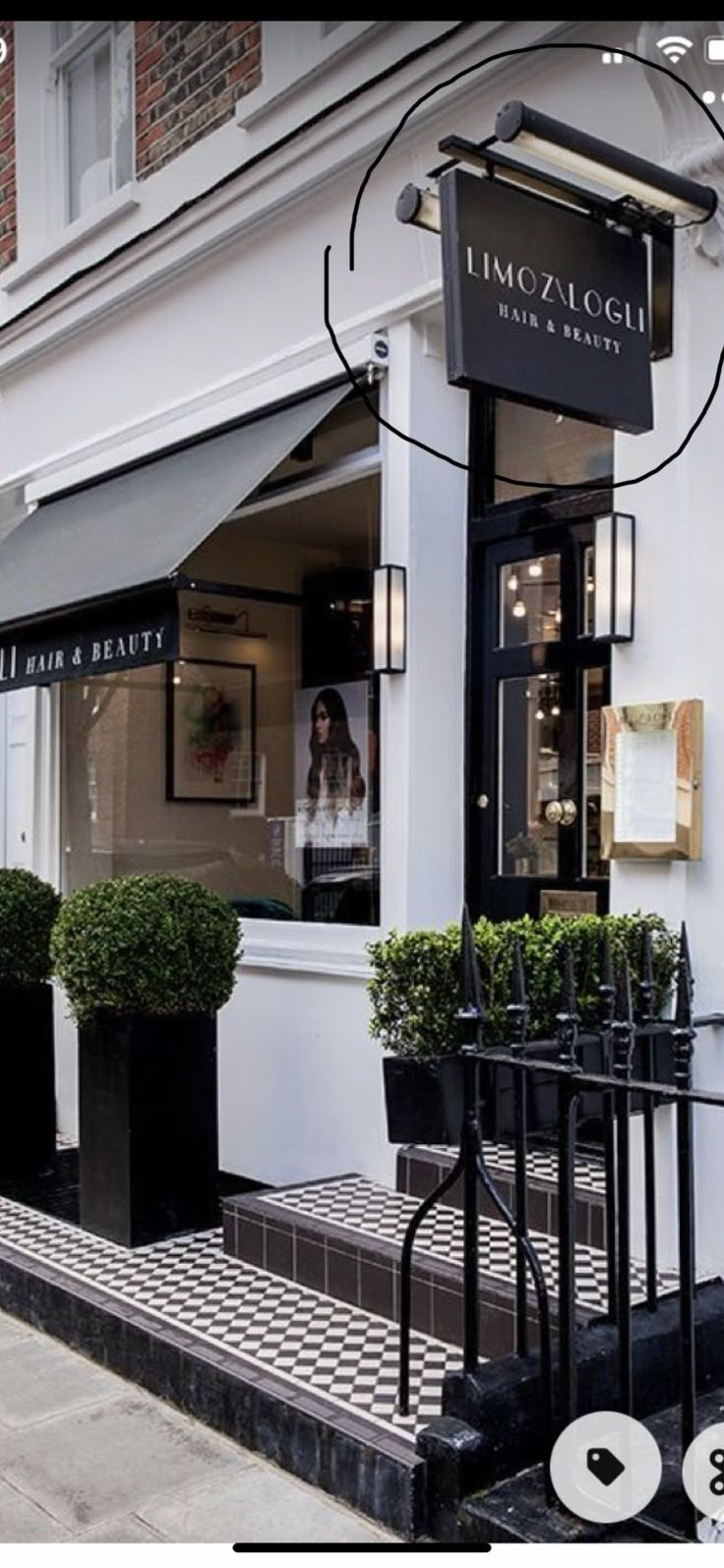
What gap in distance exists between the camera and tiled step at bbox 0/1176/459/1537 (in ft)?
10.1

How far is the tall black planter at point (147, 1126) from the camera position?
4.57 meters

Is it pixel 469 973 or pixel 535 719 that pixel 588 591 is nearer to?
pixel 535 719

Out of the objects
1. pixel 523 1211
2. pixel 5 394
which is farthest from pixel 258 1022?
pixel 5 394

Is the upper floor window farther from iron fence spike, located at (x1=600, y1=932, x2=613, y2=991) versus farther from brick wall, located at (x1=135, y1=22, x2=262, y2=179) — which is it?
iron fence spike, located at (x1=600, y1=932, x2=613, y2=991)

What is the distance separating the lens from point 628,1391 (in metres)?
2.72

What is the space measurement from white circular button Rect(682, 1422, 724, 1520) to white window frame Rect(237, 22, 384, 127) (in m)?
4.70

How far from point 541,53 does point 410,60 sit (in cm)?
57

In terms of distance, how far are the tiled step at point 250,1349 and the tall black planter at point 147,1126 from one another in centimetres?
10

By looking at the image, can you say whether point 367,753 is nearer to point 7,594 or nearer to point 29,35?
point 7,594

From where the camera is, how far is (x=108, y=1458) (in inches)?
132

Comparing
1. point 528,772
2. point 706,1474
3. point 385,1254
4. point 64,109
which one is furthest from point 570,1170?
point 64,109

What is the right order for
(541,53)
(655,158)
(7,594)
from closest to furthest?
(655,158), (541,53), (7,594)

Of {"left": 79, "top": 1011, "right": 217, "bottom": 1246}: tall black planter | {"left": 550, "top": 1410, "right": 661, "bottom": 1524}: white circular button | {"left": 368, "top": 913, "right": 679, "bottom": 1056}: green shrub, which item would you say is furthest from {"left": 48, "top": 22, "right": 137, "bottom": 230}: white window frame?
{"left": 550, "top": 1410, "right": 661, "bottom": 1524}: white circular button

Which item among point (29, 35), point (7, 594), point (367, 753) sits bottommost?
point (367, 753)
